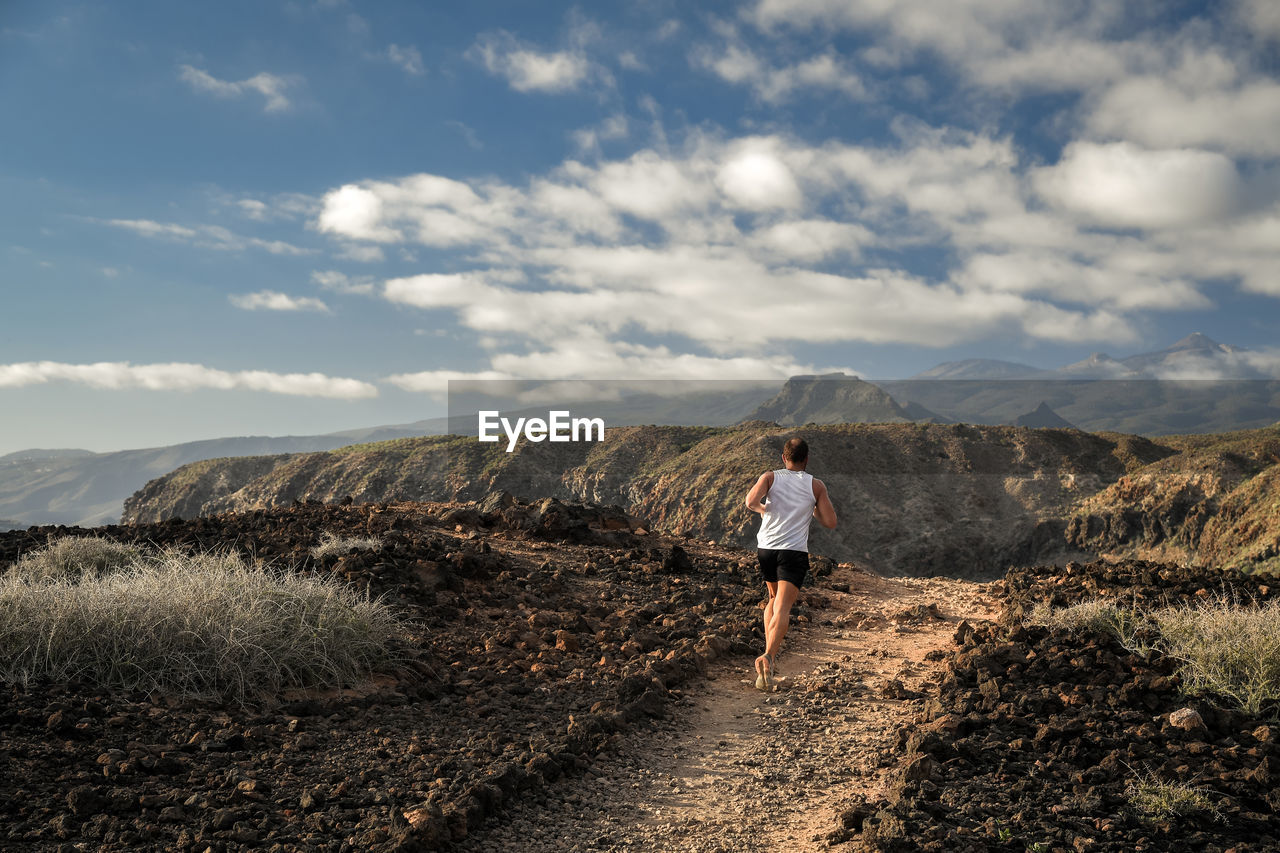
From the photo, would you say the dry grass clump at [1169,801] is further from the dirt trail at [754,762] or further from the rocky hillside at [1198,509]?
the rocky hillside at [1198,509]

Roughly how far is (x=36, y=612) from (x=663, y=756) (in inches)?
186

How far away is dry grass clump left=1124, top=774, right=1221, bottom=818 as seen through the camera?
4.04 meters

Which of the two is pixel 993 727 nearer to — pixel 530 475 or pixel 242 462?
pixel 530 475

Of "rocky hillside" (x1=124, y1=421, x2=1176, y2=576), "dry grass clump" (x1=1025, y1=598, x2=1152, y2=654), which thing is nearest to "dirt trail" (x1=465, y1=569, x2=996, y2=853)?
"dry grass clump" (x1=1025, y1=598, x2=1152, y2=654)

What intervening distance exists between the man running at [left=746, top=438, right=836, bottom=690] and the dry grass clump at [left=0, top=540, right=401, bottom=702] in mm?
3184

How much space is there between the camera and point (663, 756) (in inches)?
205

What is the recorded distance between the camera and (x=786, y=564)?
6.42 meters

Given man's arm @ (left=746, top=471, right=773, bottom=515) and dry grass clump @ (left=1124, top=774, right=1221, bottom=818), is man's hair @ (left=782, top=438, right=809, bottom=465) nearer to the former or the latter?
man's arm @ (left=746, top=471, right=773, bottom=515)

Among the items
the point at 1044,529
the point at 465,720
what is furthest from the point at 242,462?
the point at 465,720

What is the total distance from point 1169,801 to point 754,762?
2.26 m

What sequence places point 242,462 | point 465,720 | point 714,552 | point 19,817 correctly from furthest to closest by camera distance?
point 242,462
point 714,552
point 465,720
point 19,817

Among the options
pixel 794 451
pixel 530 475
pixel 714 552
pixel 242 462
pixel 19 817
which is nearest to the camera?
pixel 19 817

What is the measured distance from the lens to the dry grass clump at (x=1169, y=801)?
4035mm

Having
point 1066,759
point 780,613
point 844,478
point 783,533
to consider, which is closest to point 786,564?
Result: point 783,533
